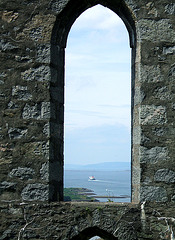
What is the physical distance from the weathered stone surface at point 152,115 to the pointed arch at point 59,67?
1.64ft

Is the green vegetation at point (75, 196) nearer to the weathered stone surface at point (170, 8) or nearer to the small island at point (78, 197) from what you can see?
the small island at point (78, 197)

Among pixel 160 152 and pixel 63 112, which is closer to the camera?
pixel 160 152

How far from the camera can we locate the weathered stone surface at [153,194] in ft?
13.7

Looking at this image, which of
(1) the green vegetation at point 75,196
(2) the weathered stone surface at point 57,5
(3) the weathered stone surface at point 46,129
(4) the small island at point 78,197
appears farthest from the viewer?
(1) the green vegetation at point 75,196

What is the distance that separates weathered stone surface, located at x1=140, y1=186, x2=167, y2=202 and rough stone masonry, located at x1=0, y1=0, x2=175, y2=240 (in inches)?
0.4

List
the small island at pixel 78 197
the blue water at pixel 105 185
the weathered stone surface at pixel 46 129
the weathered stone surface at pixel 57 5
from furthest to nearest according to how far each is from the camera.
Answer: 1. the blue water at pixel 105 185
2. the small island at pixel 78 197
3. the weathered stone surface at pixel 57 5
4. the weathered stone surface at pixel 46 129

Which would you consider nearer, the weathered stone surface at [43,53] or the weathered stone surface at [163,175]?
the weathered stone surface at [163,175]

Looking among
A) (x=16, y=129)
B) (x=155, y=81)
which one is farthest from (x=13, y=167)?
(x=155, y=81)

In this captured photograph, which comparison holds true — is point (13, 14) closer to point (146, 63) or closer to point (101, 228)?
point (146, 63)

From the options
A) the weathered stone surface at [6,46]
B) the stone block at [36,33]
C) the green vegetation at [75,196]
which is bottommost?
the green vegetation at [75,196]

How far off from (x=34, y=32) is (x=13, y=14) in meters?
0.31

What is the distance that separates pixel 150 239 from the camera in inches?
167

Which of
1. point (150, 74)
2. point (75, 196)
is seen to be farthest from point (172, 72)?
point (75, 196)

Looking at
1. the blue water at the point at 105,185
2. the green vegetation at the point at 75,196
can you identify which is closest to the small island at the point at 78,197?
the green vegetation at the point at 75,196
